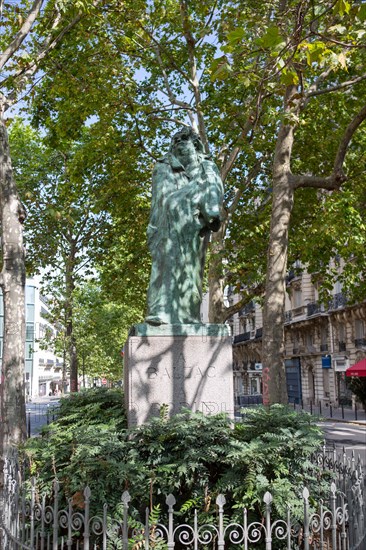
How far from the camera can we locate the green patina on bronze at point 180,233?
6395 mm

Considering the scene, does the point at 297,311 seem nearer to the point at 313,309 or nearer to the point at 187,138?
the point at 313,309

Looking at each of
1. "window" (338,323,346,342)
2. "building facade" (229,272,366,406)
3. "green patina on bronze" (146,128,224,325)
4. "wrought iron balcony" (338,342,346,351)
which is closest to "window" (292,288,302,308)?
"building facade" (229,272,366,406)

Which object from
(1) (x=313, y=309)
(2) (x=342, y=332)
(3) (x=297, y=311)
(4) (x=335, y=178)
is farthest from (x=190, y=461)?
(3) (x=297, y=311)

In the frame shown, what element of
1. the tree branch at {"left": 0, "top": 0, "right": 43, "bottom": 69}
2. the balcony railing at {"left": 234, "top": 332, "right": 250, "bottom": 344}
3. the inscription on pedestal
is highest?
the tree branch at {"left": 0, "top": 0, "right": 43, "bottom": 69}

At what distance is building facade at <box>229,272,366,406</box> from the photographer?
35188 millimetres

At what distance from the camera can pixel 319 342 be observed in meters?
41.2

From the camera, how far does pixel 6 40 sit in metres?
14.0

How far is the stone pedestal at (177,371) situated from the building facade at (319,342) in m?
24.8

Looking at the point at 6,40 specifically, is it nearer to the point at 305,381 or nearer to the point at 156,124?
the point at 156,124

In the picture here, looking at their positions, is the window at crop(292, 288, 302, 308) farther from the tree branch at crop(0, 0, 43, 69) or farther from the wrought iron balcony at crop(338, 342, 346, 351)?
the tree branch at crop(0, 0, 43, 69)

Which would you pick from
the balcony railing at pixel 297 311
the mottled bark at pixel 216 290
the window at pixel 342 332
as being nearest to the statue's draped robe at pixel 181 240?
the mottled bark at pixel 216 290

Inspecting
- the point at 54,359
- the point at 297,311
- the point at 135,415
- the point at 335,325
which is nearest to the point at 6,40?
the point at 135,415

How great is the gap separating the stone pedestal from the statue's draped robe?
0.23 meters

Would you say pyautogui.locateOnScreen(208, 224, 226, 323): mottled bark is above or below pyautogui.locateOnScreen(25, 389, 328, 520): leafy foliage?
above
